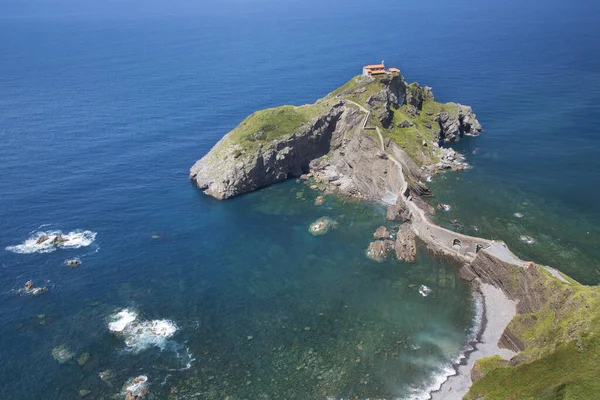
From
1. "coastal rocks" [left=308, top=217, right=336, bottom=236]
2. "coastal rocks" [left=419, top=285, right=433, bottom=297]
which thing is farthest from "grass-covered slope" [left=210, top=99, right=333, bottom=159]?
"coastal rocks" [left=419, top=285, right=433, bottom=297]

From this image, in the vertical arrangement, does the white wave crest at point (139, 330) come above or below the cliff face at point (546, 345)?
below

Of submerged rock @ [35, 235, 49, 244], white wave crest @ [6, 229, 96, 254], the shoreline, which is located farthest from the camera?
submerged rock @ [35, 235, 49, 244]

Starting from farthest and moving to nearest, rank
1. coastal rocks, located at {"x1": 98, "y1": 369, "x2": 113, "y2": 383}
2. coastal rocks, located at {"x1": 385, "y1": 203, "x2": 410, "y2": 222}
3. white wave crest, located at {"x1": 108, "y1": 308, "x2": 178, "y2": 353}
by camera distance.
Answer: coastal rocks, located at {"x1": 385, "y1": 203, "x2": 410, "y2": 222} < white wave crest, located at {"x1": 108, "y1": 308, "x2": 178, "y2": 353} < coastal rocks, located at {"x1": 98, "y1": 369, "x2": 113, "y2": 383}

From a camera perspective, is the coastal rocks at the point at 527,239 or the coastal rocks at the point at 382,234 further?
the coastal rocks at the point at 382,234

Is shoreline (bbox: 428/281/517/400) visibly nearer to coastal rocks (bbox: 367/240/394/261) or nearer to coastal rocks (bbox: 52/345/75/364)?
coastal rocks (bbox: 367/240/394/261)

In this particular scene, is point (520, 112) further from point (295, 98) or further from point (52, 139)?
point (52, 139)

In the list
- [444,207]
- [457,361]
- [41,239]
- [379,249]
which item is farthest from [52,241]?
[444,207]

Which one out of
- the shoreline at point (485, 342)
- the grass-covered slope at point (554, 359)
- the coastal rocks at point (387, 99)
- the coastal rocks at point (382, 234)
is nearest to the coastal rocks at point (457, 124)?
the coastal rocks at point (387, 99)

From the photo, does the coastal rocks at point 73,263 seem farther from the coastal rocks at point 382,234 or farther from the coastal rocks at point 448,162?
the coastal rocks at point 448,162
